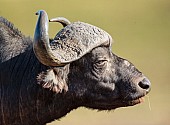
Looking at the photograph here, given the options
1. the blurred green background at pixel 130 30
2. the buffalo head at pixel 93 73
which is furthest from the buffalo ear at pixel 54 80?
the blurred green background at pixel 130 30

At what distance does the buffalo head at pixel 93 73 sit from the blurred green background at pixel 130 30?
1129cm

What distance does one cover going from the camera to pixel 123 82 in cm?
1072

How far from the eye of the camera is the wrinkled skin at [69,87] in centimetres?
1066

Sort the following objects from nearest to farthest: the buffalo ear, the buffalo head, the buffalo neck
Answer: the buffalo ear < the buffalo head < the buffalo neck

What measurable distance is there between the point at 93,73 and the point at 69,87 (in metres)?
0.43

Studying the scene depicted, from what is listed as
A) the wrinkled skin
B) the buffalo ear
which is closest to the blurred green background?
the wrinkled skin

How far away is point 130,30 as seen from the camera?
1211 inches

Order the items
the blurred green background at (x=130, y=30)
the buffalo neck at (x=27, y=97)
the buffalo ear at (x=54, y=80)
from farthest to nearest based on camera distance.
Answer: the blurred green background at (x=130, y=30) → the buffalo neck at (x=27, y=97) → the buffalo ear at (x=54, y=80)

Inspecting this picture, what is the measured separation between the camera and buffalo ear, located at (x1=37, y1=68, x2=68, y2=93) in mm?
10328

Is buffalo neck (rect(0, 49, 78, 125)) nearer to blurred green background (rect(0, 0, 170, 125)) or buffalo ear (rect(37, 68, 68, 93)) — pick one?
buffalo ear (rect(37, 68, 68, 93))

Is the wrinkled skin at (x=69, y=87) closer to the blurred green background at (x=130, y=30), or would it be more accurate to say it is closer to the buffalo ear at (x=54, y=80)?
the buffalo ear at (x=54, y=80)

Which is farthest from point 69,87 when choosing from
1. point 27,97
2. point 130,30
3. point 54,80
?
point 130,30

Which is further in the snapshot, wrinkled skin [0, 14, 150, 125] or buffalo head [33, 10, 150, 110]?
wrinkled skin [0, 14, 150, 125]

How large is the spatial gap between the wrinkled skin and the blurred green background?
11.3 metres
